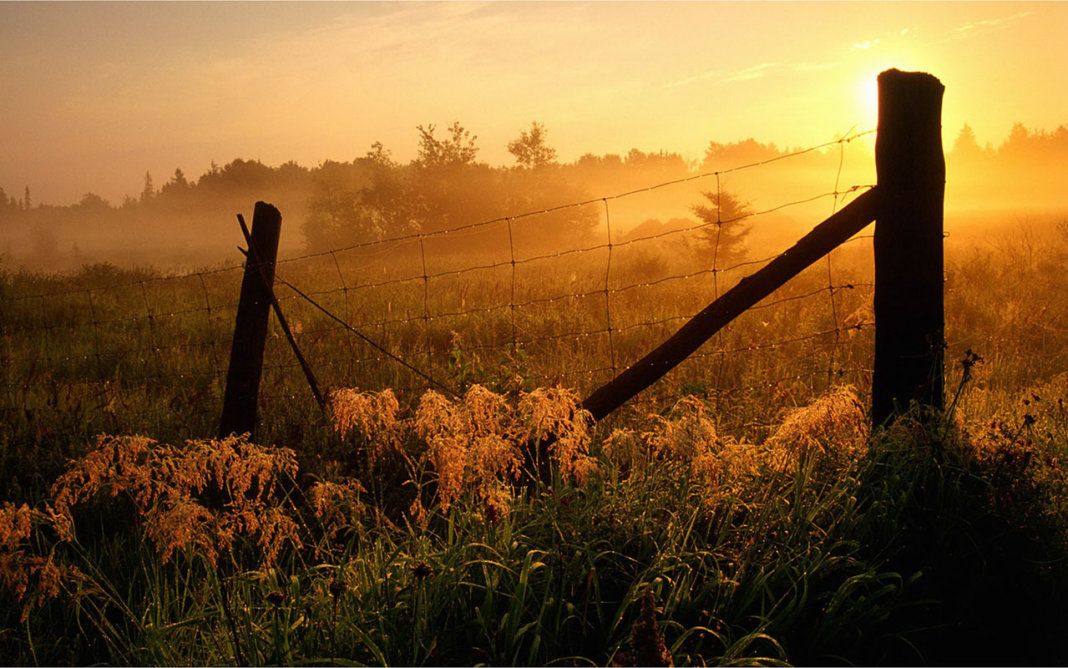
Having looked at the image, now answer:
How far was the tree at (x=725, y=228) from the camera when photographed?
53.4 feet

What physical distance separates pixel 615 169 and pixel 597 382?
88168 mm

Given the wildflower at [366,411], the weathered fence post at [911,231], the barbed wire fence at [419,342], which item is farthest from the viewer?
the barbed wire fence at [419,342]

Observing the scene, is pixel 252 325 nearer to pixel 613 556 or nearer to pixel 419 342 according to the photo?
pixel 613 556

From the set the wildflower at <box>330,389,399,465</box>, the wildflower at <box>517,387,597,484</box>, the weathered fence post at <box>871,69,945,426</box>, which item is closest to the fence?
the weathered fence post at <box>871,69,945,426</box>

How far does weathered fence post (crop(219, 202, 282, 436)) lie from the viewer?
4.33 meters

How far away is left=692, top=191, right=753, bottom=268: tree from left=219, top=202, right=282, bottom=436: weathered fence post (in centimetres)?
1241

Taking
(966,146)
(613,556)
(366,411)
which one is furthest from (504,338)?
(966,146)

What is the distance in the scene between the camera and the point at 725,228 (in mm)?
17219

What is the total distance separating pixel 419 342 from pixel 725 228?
1164 cm

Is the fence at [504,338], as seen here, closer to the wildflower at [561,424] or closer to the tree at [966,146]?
the wildflower at [561,424]

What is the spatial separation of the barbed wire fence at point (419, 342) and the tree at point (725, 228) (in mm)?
3762

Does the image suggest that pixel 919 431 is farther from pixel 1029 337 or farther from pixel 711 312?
pixel 1029 337

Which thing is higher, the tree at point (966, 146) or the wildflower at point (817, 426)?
the tree at point (966, 146)

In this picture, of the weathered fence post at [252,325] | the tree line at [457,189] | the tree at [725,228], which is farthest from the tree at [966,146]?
the weathered fence post at [252,325]
